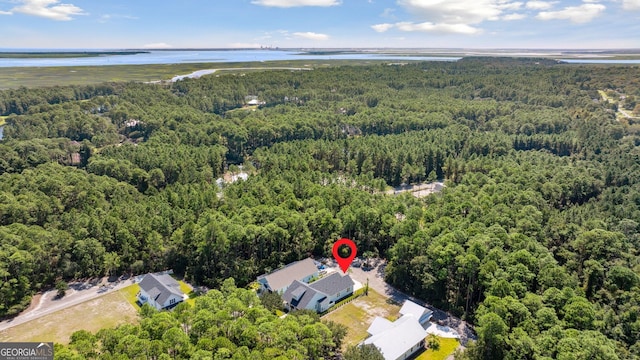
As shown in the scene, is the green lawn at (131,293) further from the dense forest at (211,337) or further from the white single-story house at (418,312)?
the white single-story house at (418,312)

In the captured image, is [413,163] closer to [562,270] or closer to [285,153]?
[285,153]

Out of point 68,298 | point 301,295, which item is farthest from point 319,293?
point 68,298

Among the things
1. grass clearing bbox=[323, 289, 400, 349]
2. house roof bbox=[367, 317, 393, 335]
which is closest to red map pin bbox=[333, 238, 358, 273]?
grass clearing bbox=[323, 289, 400, 349]

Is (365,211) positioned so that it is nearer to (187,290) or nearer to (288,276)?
(288,276)

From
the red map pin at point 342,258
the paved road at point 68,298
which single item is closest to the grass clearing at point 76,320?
the paved road at point 68,298

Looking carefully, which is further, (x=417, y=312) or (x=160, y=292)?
(x=160, y=292)

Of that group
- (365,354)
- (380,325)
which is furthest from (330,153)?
(365,354)
